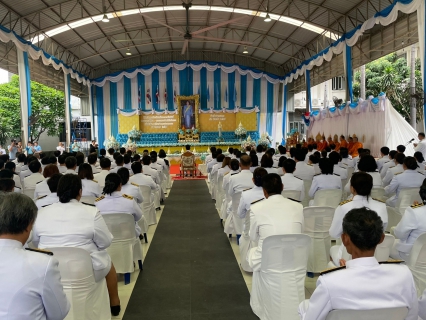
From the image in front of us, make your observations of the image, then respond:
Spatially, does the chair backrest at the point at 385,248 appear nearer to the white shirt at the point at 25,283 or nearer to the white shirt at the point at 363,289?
the white shirt at the point at 363,289

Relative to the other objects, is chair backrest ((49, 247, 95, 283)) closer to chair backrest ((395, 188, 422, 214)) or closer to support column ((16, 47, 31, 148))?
chair backrest ((395, 188, 422, 214))

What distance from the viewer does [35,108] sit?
22344 mm

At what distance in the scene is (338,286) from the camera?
150 centimetres

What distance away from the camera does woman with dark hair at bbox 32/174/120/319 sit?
255cm

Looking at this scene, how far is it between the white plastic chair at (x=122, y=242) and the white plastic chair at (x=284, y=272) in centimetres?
145

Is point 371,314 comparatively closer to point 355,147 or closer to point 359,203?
point 359,203

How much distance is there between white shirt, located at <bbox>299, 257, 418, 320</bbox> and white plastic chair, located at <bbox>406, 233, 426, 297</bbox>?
3.57 ft

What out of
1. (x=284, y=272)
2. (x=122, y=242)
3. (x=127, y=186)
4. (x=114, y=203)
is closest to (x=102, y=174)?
(x=127, y=186)

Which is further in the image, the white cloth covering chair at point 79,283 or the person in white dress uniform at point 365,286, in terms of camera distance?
the white cloth covering chair at point 79,283

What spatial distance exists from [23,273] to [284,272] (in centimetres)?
177

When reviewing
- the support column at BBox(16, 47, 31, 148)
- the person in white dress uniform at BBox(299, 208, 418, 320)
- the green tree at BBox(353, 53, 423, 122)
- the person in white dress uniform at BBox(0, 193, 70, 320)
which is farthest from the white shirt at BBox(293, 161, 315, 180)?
the green tree at BBox(353, 53, 423, 122)

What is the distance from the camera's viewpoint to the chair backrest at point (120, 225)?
3543mm

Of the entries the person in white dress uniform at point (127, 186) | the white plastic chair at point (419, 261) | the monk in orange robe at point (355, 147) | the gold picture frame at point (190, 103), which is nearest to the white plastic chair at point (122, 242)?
the person in white dress uniform at point (127, 186)

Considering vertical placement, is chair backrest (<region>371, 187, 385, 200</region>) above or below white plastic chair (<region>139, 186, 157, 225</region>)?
above
